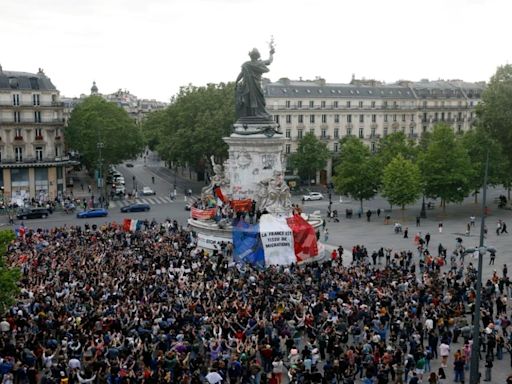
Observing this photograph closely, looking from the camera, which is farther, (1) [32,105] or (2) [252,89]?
(1) [32,105]

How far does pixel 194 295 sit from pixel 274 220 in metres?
11.2

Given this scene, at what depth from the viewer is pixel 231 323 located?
23953 millimetres

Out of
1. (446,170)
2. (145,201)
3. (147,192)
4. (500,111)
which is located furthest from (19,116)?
(500,111)

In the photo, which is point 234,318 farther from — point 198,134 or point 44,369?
point 198,134

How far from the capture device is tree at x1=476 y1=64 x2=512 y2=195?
65.3 meters

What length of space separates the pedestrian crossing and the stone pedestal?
27.9 meters

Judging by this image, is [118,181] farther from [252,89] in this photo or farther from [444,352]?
[444,352]

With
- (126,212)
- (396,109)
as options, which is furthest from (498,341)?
(396,109)

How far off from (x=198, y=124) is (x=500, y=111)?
34554mm

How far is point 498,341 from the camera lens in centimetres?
2355

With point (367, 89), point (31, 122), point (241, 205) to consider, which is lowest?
point (241, 205)

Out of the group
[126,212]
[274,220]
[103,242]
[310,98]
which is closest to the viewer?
[274,220]

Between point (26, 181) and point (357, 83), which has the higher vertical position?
point (357, 83)

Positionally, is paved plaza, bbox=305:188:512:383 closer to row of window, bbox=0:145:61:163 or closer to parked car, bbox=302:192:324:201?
parked car, bbox=302:192:324:201
